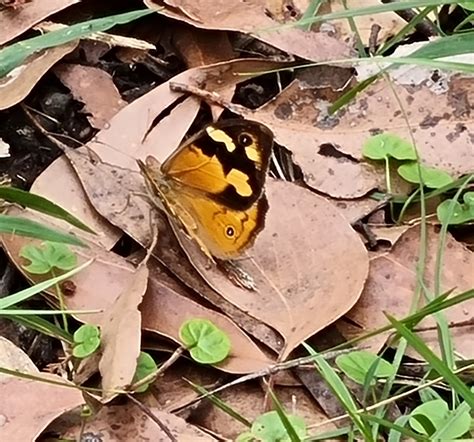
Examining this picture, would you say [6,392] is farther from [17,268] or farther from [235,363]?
[235,363]

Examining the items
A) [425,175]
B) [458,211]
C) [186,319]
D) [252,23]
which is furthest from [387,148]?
[186,319]

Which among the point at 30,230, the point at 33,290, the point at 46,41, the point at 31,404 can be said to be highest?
the point at 46,41

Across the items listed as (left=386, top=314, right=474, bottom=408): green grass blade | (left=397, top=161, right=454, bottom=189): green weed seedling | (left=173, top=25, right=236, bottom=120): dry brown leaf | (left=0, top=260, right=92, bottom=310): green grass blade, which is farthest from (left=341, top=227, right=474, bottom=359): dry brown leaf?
(left=173, top=25, right=236, bottom=120): dry brown leaf

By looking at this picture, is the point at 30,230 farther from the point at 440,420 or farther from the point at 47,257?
the point at 440,420

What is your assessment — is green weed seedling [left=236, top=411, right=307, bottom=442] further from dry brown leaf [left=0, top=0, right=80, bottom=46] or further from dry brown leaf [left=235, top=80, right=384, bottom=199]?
dry brown leaf [left=0, top=0, right=80, bottom=46]

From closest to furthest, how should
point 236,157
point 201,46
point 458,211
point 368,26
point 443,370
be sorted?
point 443,370, point 236,157, point 458,211, point 201,46, point 368,26

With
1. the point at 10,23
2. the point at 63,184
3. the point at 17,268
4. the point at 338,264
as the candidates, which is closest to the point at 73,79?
the point at 10,23

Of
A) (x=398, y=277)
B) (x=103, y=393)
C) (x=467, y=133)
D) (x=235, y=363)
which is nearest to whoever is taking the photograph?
(x=103, y=393)
